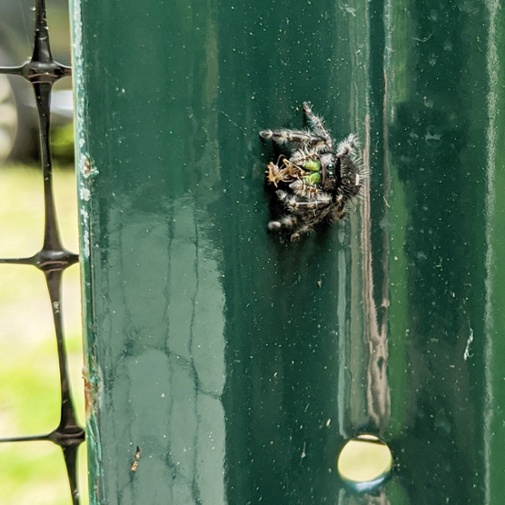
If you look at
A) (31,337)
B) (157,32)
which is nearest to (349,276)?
(157,32)

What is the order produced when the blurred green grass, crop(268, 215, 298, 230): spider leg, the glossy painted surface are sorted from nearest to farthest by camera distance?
the glossy painted surface, crop(268, 215, 298, 230): spider leg, the blurred green grass

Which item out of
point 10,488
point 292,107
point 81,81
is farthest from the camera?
point 10,488

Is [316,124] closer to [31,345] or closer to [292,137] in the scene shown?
[292,137]

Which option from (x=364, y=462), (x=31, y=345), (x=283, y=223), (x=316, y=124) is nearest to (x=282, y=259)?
(x=283, y=223)

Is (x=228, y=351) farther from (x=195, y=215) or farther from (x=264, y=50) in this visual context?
(x=264, y=50)

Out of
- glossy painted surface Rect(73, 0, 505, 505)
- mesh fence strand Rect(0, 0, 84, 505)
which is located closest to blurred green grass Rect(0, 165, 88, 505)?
mesh fence strand Rect(0, 0, 84, 505)

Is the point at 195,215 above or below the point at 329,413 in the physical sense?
above

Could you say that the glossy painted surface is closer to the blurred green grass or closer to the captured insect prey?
the captured insect prey

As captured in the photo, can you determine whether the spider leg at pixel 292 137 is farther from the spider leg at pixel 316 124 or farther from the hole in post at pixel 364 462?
the hole in post at pixel 364 462
